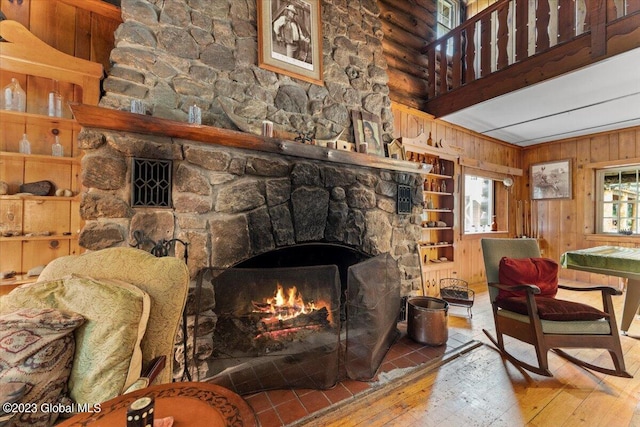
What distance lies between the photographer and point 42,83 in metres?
1.78

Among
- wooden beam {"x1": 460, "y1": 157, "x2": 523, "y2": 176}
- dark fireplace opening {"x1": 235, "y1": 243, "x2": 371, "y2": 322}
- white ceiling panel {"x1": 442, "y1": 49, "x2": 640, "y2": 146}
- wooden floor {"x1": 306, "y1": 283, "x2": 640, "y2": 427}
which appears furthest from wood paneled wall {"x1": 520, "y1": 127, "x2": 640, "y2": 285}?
dark fireplace opening {"x1": 235, "y1": 243, "x2": 371, "y2": 322}

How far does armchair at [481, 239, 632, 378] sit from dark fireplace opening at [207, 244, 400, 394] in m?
1.05

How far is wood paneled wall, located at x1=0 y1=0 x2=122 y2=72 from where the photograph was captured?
1.67 metres

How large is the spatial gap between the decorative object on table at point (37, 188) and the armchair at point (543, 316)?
3335 millimetres

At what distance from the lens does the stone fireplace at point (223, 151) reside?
4.94 ft

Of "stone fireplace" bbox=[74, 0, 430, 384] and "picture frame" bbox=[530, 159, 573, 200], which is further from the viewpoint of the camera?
"picture frame" bbox=[530, 159, 573, 200]


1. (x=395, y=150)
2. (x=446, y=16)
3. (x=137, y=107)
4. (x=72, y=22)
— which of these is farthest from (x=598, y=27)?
(x=72, y=22)

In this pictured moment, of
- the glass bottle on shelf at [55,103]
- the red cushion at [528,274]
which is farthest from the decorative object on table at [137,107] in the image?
the red cushion at [528,274]

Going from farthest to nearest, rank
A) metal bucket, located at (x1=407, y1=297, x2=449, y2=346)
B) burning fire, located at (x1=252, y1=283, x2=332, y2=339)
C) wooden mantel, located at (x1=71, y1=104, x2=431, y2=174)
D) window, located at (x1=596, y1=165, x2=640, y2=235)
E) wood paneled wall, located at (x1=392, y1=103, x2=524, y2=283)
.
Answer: window, located at (x1=596, y1=165, x2=640, y2=235) < wood paneled wall, located at (x1=392, y1=103, x2=524, y2=283) < metal bucket, located at (x1=407, y1=297, x2=449, y2=346) < burning fire, located at (x1=252, y1=283, x2=332, y2=339) < wooden mantel, located at (x1=71, y1=104, x2=431, y2=174)

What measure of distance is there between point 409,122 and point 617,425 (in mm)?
3086

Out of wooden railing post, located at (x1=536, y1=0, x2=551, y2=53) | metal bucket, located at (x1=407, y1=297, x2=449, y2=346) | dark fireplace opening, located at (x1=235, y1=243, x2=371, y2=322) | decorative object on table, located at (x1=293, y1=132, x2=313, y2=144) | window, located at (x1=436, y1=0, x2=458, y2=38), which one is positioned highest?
window, located at (x1=436, y1=0, x2=458, y2=38)

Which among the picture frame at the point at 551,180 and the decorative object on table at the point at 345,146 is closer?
the decorative object on table at the point at 345,146

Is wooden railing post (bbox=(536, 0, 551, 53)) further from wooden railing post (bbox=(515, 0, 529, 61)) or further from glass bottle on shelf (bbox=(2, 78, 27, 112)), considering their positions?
glass bottle on shelf (bbox=(2, 78, 27, 112))

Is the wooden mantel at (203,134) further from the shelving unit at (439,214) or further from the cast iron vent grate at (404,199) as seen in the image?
the shelving unit at (439,214)
